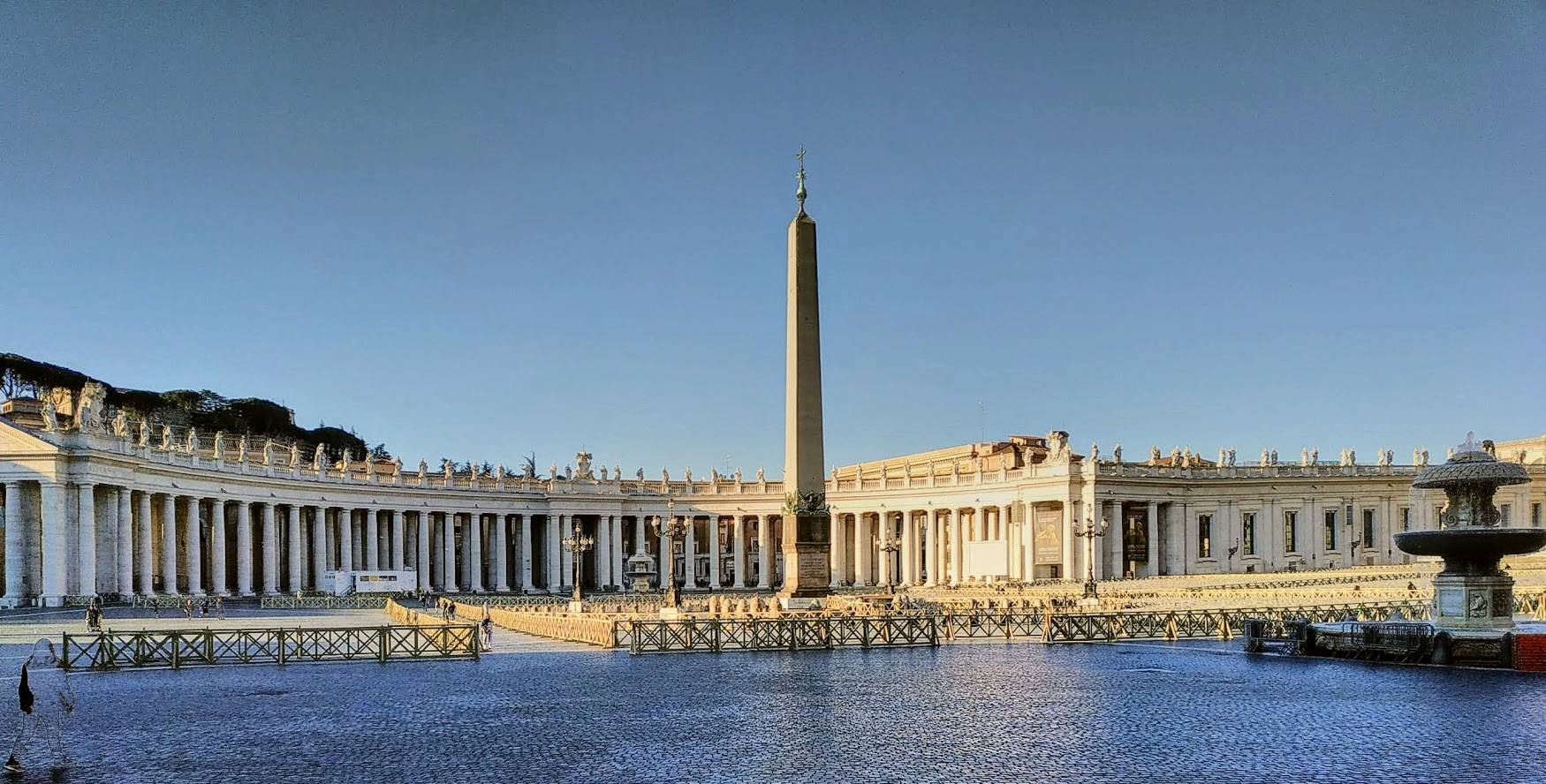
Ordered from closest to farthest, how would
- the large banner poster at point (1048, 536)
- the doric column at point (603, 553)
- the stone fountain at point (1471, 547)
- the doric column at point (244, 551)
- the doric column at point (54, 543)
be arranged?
the stone fountain at point (1471, 547) → the doric column at point (54, 543) → the doric column at point (244, 551) → the large banner poster at point (1048, 536) → the doric column at point (603, 553)

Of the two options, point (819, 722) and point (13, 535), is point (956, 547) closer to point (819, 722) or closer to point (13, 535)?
point (13, 535)

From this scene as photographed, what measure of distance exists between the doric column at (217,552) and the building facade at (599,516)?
226 millimetres

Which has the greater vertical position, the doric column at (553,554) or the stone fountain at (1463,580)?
the stone fountain at (1463,580)

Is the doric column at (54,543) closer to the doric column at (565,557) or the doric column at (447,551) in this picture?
the doric column at (447,551)

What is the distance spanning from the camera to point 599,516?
87125 millimetres

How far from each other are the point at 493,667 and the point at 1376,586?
32.2 m

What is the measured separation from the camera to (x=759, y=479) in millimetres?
87562

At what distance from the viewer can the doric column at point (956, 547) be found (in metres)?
79.5

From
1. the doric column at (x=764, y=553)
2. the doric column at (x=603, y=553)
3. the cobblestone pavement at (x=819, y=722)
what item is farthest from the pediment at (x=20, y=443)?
the doric column at (x=764, y=553)

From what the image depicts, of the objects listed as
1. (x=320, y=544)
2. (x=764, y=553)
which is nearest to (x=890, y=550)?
(x=764, y=553)

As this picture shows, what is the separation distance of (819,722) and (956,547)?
2579 inches

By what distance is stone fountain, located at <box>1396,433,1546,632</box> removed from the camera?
79.4 feet

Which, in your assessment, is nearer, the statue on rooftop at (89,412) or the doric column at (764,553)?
the statue on rooftop at (89,412)

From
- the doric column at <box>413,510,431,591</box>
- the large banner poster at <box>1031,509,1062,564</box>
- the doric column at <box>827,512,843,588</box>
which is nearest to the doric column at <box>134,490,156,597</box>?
the doric column at <box>413,510,431,591</box>
